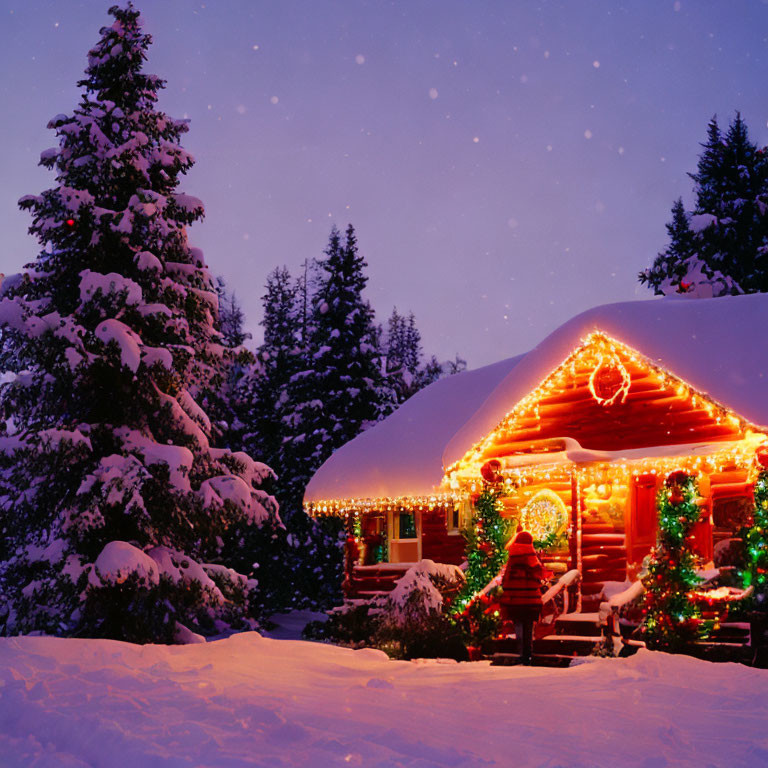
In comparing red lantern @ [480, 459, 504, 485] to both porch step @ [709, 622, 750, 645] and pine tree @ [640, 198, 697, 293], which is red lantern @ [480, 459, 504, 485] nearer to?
porch step @ [709, 622, 750, 645]

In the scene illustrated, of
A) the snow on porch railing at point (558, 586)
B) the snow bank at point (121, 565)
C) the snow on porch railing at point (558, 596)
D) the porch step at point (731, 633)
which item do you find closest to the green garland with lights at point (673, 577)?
the porch step at point (731, 633)

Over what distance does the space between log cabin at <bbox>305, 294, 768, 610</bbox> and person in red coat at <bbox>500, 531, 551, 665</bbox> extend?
2391mm

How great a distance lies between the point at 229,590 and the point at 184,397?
141 inches

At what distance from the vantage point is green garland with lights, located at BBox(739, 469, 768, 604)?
12531 millimetres

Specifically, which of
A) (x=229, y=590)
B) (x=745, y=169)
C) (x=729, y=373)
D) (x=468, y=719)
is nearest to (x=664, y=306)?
(x=729, y=373)

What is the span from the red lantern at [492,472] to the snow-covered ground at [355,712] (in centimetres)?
523

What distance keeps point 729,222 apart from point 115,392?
24.6 m

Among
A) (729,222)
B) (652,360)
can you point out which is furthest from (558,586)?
(729,222)

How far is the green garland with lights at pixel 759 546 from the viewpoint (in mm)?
12531

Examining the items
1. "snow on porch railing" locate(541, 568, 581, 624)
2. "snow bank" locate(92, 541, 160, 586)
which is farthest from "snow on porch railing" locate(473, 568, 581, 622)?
"snow bank" locate(92, 541, 160, 586)

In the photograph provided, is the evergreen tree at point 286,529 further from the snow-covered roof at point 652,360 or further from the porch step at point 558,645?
the porch step at point 558,645

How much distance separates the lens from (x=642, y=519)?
19750 mm

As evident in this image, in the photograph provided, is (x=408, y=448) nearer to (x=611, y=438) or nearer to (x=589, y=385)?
(x=589, y=385)

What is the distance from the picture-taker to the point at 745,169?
33406 millimetres
